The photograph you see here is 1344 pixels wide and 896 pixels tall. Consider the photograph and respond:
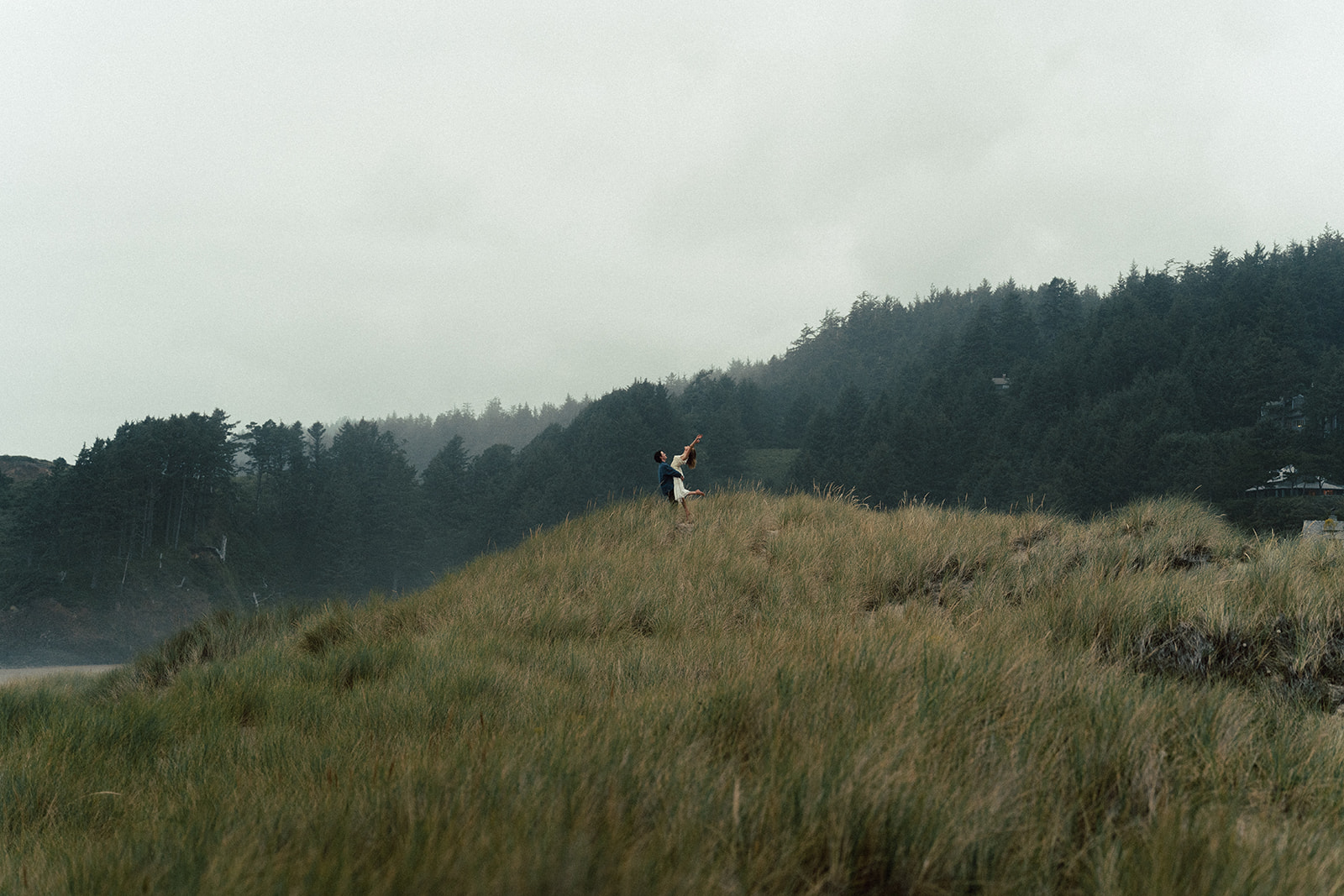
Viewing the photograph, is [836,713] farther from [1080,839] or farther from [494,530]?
[494,530]

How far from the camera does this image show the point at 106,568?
65.7 meters

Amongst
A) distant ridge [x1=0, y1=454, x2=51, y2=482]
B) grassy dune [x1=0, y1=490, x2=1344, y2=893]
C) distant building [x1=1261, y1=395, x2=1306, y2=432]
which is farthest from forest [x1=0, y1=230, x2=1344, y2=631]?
grassy dune [x1=0, y1=490, x2=1344, y2=893]

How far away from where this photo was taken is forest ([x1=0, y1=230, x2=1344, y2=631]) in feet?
204

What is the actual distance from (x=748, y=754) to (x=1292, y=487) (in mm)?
71311

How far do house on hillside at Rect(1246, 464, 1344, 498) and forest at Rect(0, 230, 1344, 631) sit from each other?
1.13 metres

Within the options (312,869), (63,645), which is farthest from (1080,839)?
(63,645)

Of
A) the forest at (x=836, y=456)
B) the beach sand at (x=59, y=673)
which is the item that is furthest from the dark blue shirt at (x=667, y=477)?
the forest at (x=836, y=456)

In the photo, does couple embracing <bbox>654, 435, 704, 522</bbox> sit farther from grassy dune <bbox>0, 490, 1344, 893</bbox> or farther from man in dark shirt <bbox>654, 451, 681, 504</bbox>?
grassy dune <bbox>0, 490, 1344, 893</bbox>

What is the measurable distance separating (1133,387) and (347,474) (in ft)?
314

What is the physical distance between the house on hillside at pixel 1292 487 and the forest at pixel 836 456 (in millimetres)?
1133

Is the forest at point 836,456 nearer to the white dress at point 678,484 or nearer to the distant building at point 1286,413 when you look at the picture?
the distant building at point 1286,413

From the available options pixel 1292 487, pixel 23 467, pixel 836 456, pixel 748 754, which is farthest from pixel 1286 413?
pixel 23 467

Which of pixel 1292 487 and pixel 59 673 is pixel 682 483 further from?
pixel 1292 487

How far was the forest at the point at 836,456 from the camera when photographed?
6222 cm
